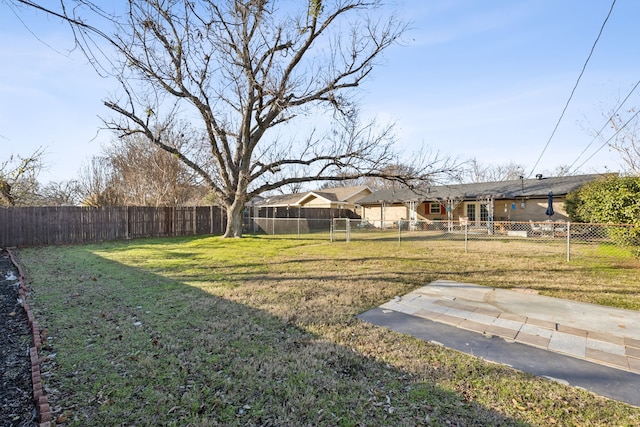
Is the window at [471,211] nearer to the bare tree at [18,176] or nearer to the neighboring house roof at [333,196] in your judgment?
the neighboring house roof at [333,196]

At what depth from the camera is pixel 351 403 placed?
89.4 inches

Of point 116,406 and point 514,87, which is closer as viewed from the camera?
point 116,406

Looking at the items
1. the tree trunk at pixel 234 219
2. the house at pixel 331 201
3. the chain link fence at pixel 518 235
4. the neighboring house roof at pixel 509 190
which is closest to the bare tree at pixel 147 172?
the tree trunk at pixel 234 219

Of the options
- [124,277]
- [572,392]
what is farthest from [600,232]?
[124,277]

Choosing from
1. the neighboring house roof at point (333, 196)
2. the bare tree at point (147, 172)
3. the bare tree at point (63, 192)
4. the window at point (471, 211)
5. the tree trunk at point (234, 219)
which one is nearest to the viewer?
the tree trunk at point (234, 219)

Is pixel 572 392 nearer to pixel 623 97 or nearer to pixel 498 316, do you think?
pixel 498 316

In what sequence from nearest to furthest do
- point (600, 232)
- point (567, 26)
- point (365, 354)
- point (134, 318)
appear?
point (365, 354) < point (134, 318) < point (567, 26) < point (600, 232)

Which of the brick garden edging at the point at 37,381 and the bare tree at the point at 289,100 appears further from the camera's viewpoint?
the bare tree at the point at 289,100

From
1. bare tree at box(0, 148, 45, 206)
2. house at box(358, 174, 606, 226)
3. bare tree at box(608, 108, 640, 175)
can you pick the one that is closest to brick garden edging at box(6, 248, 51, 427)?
house at box(358, 174, 606, 226)

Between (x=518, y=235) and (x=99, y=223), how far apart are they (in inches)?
800

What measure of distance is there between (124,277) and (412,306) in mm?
5874

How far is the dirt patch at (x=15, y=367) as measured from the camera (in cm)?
212

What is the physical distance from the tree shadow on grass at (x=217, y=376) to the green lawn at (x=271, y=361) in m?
0.01

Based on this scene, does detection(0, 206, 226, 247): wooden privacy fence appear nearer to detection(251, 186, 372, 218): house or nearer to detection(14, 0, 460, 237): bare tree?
detection(14, 0, 460, 237): bare tree
